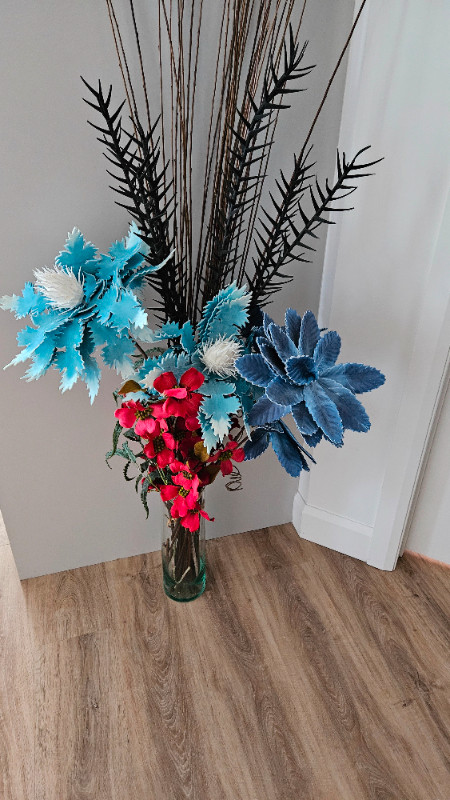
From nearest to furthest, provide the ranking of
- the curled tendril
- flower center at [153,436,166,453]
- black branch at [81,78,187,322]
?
black branch at [81,78,187,322] < flower center at [153,436,166,453] < the curled tendril

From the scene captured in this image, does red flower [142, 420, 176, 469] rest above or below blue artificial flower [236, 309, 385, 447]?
below

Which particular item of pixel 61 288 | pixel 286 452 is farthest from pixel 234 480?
pixel 61 288

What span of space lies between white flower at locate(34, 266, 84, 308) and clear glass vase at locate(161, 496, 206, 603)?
599 mm

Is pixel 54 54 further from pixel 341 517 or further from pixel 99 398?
pixel 341 517

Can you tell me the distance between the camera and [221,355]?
1.06m

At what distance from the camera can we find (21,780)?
1.27 metres

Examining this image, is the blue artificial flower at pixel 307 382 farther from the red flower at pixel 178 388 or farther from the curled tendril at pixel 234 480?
the curled tendril at pixel 234 480

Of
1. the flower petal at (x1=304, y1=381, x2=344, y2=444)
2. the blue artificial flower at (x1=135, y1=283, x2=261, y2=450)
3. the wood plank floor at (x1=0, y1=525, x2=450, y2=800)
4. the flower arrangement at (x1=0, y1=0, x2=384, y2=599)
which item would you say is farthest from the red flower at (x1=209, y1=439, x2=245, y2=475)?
the wood plank floor at (x1=0, y1=525, x2=450, y2=800)

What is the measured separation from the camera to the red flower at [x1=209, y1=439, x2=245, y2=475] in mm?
1250

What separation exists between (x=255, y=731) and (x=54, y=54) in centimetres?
145

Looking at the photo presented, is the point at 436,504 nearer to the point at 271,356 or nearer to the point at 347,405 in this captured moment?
the point at 347,405

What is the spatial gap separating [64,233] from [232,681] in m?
1.10

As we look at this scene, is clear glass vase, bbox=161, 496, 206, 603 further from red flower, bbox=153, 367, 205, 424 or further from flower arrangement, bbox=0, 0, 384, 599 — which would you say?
red flower, bbox=153, 367, 205, 424

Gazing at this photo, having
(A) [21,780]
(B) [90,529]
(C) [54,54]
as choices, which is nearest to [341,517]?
(B) [90,529]
